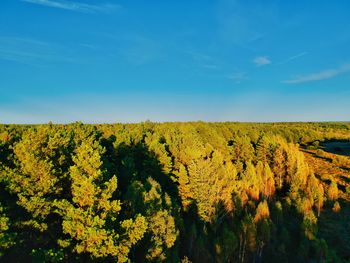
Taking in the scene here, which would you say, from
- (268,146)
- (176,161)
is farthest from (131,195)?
(268,146)

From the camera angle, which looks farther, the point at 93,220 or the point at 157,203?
the point at 157,203

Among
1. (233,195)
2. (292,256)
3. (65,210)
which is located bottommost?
(292,256)

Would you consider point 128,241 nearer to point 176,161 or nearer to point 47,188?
point 47,188

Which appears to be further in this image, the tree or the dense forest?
the dense forest

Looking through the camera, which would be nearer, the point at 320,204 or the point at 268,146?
the point at 320,204

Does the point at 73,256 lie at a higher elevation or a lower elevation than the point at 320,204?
higher

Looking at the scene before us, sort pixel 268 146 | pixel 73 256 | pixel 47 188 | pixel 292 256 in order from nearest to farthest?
pixel 73 256 < pixel 47 188 < pixel 292 256 < pixel 268 146

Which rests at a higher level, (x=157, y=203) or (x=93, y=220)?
(x=93, y=220)

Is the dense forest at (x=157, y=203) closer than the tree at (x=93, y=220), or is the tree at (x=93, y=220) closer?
the tree at (x=93, y=220)
